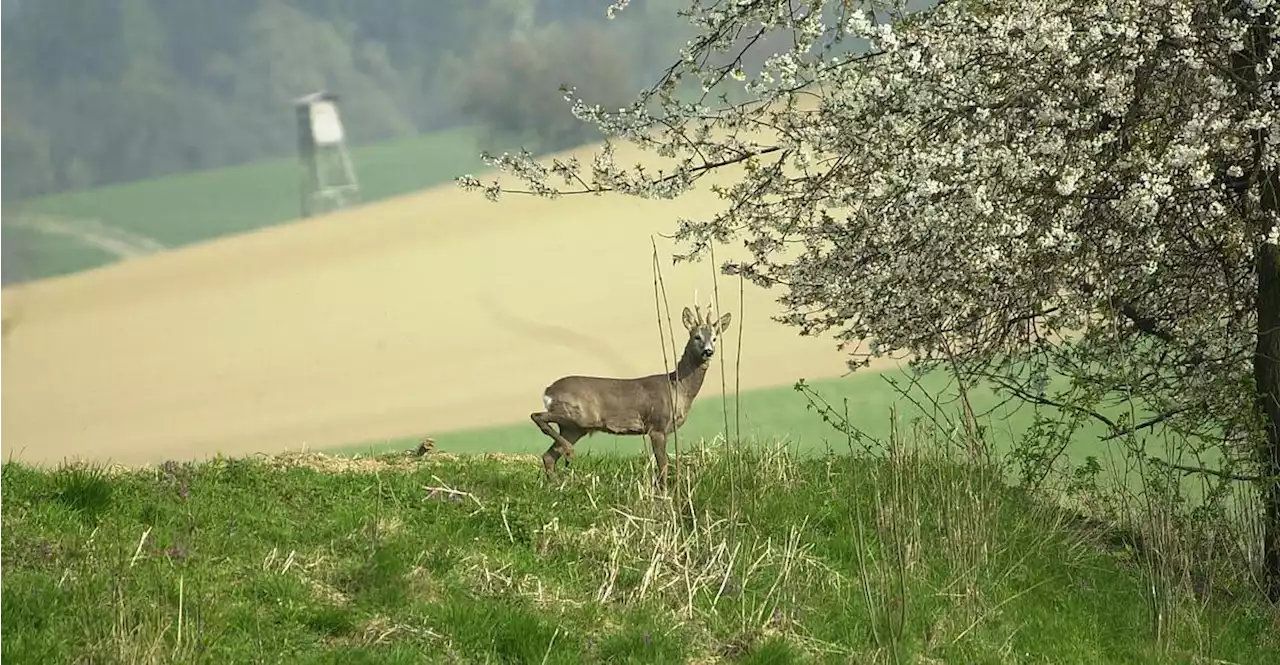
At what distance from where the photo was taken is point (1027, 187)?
7.60 meters

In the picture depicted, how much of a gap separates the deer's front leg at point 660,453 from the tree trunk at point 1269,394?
10.8 feet

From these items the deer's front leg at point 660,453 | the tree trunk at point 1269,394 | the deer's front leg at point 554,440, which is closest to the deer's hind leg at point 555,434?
the deer's front leg at point 554,440

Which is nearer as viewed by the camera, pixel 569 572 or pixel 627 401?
pixel 569 572

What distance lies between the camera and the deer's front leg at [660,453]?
7.54m

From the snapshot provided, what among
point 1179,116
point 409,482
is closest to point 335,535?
point 409,482

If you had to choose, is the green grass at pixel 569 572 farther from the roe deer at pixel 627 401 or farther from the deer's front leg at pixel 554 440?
the roe deer at pixel 627 401

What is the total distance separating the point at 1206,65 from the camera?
7590mm

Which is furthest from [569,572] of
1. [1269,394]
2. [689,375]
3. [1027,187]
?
[1269,394]

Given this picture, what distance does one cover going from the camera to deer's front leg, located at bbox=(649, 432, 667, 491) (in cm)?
754

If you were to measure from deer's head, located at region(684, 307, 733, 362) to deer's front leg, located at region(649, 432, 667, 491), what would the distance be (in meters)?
0.49

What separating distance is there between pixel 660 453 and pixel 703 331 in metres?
0.69

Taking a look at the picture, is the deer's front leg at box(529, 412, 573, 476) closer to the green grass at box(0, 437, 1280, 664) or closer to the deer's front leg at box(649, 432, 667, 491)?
the green grass at box(0, 437, 1280, 664)

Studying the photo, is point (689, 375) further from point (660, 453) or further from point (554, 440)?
point (554, 440)

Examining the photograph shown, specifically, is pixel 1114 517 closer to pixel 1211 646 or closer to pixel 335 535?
pixel 1211 646
